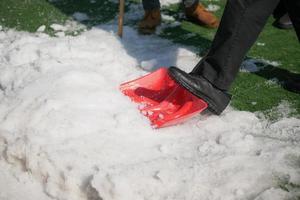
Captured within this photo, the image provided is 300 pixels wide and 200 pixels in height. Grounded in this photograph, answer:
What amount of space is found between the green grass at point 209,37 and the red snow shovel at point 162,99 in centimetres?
35

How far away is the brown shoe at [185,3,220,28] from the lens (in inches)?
163

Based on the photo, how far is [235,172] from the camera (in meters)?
2.18

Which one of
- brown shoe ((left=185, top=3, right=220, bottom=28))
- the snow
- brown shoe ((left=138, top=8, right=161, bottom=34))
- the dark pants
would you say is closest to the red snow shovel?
the dark pants

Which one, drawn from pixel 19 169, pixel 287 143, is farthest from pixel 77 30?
pixel 287 143

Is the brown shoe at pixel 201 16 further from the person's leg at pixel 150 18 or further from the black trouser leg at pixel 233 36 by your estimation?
the black trouser leg at pixel 233 36

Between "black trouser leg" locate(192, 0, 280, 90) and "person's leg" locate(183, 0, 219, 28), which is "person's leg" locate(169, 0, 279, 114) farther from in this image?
"person's leg" locate(183, 0, 219, 28)

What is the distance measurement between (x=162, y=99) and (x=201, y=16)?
1.51 metres

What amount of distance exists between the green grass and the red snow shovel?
1.15ft

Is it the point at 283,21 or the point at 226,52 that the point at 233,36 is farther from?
the point at 283,21

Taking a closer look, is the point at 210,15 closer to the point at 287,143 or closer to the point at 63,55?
the point at 63,55

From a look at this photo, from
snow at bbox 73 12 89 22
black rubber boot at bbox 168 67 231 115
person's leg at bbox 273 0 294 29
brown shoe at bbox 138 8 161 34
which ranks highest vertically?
black rubber boot at bbox 168 67 231 115

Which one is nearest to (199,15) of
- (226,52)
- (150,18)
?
(150,18)

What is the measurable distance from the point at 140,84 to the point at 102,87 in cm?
27

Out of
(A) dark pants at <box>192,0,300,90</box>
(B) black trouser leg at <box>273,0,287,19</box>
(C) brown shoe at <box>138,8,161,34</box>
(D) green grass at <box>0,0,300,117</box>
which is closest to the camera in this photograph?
(A) dark pants at <box>192,0,300,90</box>
